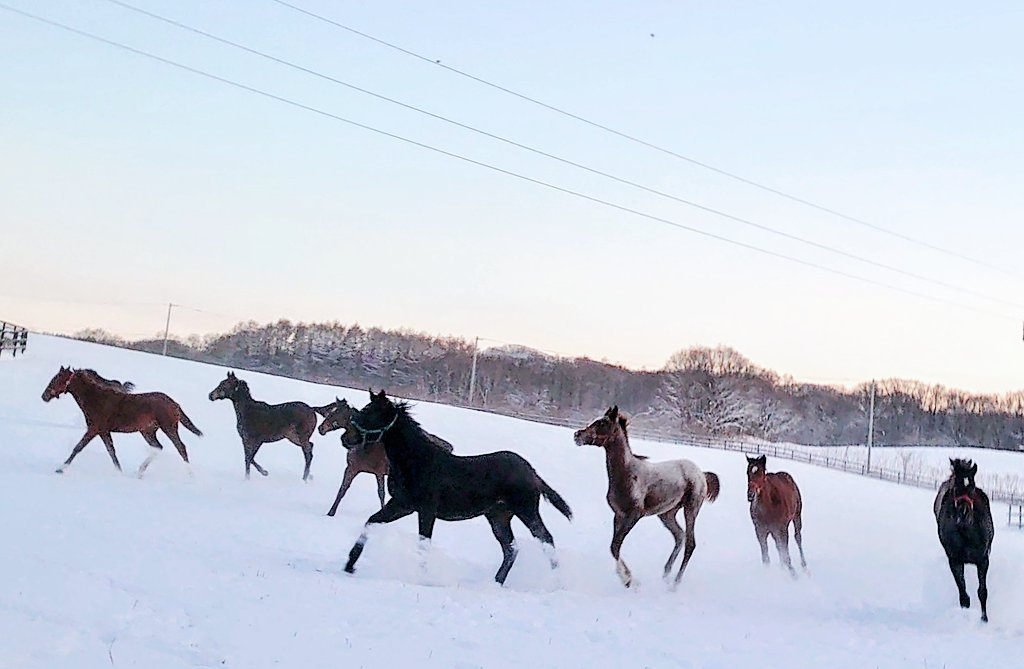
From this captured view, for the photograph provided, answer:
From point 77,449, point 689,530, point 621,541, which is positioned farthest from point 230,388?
point 689,530

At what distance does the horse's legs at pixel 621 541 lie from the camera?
36.5ft

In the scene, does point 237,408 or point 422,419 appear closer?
point 237,408

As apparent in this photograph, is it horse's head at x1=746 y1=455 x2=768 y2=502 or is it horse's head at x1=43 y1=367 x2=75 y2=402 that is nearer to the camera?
horse's head at x1=746 y1=455 x2=768 y2=502

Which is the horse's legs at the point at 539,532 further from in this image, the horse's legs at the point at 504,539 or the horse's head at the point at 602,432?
the horse's head at the point at 602,432

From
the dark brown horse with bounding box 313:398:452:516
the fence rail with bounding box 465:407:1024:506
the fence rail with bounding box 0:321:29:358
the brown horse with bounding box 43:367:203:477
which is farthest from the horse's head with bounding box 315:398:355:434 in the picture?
the fence rail with bounding box 465:407:1024:506

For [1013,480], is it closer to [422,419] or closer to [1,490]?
[422,419]

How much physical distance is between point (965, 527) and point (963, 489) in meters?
0.52

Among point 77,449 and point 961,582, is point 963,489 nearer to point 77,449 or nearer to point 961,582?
point 961,582

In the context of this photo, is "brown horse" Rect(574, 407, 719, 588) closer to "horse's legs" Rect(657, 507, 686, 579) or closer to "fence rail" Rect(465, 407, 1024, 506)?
"horse's legs" Rect(657, 507, 686, 579)

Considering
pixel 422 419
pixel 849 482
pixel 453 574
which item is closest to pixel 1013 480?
pixel 849 482

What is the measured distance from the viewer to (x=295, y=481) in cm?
1798

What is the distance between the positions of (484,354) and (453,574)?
317ft

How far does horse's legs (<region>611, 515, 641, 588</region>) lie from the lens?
1112 centimetres

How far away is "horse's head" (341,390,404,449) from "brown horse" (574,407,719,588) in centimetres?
277
